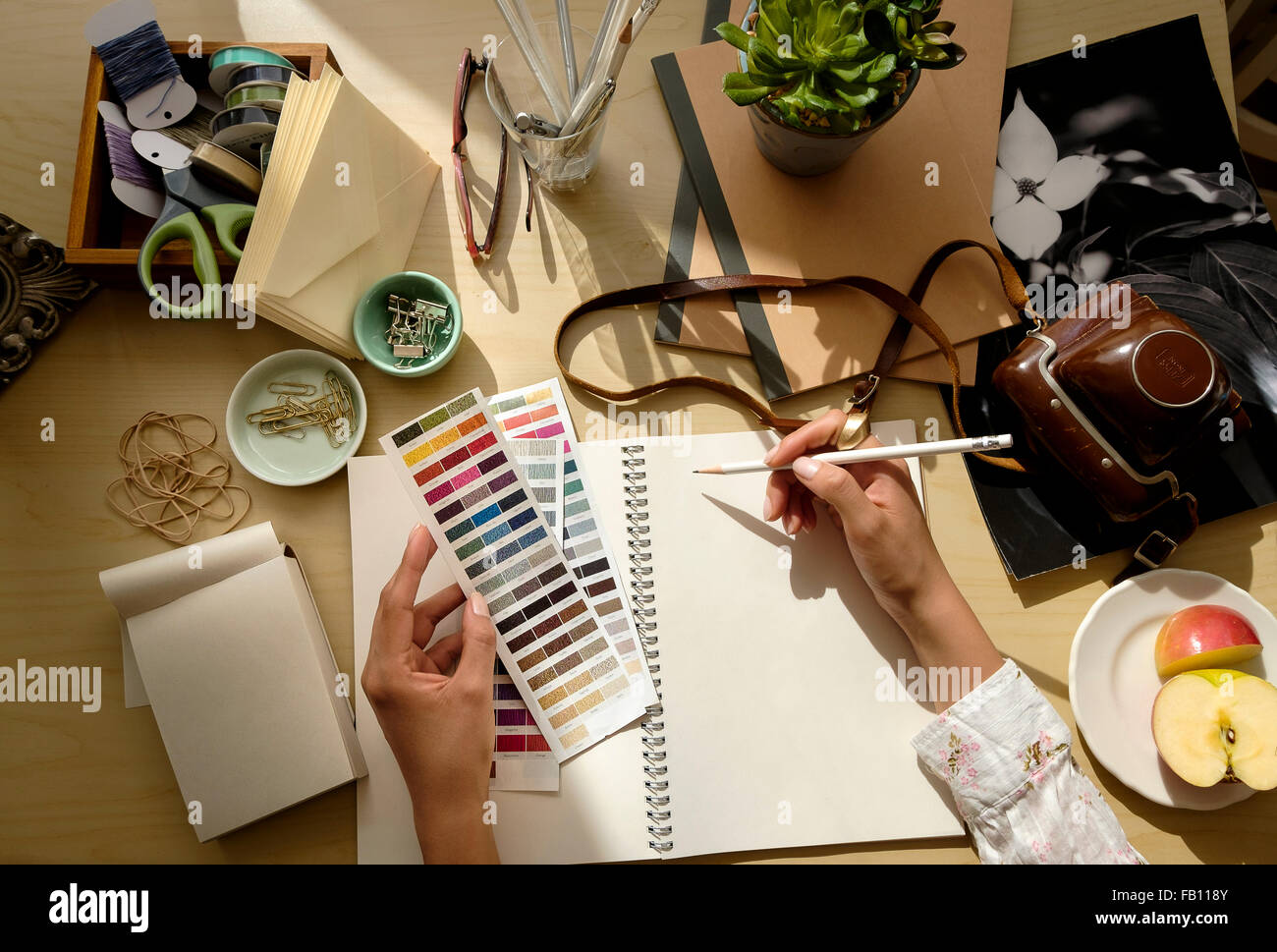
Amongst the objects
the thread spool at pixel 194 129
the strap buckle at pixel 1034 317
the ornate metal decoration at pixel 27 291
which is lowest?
the strap buckle at pixel 1034 317

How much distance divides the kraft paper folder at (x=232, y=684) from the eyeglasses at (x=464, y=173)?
19.0 inches

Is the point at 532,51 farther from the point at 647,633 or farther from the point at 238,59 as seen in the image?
the point at 647,633

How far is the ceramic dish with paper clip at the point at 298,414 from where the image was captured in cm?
100

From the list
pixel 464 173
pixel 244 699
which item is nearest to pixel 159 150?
pixel 464 173

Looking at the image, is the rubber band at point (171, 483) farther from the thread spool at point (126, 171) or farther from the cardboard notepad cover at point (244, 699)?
the thread spool at point (126, 171)

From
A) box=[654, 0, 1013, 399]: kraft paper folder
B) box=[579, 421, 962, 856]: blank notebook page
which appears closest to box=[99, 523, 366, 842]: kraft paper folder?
box=[579, 421, 962, 856]: blank notebook page

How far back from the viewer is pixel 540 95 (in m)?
0.99

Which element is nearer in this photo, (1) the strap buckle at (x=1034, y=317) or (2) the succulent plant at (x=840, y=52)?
(2) the succulent plant at (x=840, y=52)

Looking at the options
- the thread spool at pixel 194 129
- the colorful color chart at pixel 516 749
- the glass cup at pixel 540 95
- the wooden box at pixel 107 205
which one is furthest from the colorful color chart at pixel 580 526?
the thread spool at pixel 194 129

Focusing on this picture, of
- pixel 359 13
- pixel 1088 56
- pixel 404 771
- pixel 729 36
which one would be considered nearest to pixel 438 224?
pixel 359 13

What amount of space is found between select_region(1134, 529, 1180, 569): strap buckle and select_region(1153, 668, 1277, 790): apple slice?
138mm

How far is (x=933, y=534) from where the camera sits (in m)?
1.01

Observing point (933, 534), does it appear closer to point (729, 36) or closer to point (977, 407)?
point (977, 407)

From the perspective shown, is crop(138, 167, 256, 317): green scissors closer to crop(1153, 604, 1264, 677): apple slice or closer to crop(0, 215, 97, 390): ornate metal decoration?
crop(0, 215, 97, 390): ornate metal decoration
